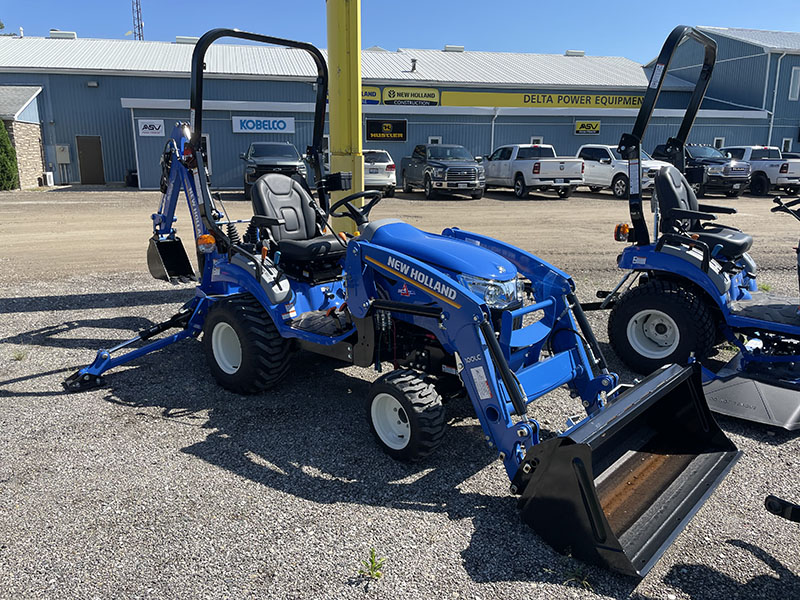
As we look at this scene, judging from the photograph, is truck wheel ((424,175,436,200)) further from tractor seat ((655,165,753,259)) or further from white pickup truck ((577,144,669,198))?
tractor seat ((655,165,753,259))

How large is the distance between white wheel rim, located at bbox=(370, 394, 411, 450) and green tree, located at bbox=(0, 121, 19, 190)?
2236 cm

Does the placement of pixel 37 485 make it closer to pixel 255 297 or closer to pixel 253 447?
pixel 253 447

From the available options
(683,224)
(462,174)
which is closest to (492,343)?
(683,224)

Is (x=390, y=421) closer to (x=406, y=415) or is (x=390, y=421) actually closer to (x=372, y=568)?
(x=406, y=415)

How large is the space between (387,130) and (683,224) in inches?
828

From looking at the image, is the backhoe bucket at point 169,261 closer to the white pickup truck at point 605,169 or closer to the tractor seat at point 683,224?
the tractor seat at point 683,224

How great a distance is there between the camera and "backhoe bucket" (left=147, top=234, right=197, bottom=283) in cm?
650

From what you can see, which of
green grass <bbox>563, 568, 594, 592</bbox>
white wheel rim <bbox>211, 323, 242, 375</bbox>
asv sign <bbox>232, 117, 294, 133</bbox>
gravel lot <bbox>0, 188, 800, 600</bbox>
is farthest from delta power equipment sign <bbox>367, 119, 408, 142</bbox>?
green grass <bbox>563, 568, 594, 592</bbox>

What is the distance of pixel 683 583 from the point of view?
116 inches

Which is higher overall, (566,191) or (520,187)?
(520,187)

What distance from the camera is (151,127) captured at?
2353 cm

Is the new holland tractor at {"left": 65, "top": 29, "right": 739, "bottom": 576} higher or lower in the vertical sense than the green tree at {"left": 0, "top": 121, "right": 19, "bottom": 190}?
lower

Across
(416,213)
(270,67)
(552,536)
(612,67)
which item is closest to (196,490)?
(552,536)

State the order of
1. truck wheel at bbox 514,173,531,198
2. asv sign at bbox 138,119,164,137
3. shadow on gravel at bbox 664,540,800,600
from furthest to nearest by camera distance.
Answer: asv sign at bbox 138,119,164,137, truck wheel at bbox 514,173,531,198, shadow on gravel at bbox 664,540,800,600
